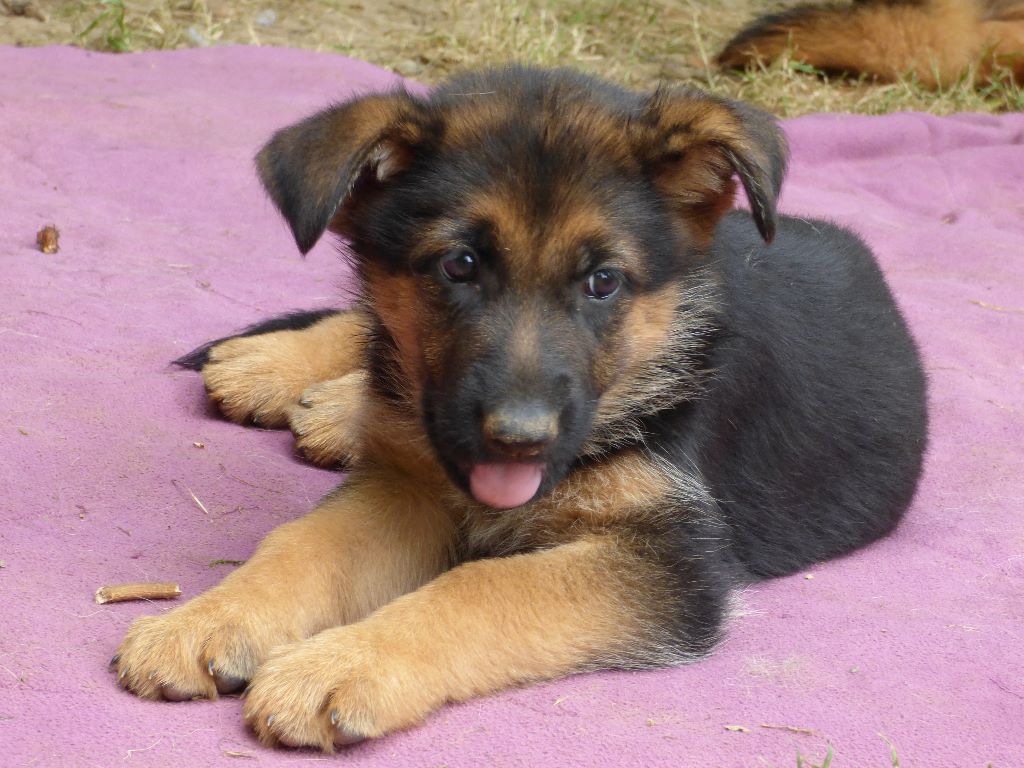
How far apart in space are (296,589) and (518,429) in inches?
29.0

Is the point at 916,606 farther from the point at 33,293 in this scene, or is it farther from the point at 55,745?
the point at 33,293

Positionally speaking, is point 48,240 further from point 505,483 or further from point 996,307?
point 996,307

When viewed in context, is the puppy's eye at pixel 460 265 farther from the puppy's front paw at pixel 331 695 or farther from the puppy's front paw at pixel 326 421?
the puppy's front paw at pixel 326 421

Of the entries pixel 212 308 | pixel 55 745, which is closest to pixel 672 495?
pixel 55 745

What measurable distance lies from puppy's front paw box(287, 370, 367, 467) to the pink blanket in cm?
9

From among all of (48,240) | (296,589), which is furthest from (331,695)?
(48,240)

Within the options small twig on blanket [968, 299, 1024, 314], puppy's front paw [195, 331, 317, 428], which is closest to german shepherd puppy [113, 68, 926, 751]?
puppy's front paw [195, 331, 317, 428]

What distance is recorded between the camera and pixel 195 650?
2.95 m

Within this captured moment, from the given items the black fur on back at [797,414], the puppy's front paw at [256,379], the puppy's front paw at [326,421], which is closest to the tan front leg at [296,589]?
the puppy's front paw at [326,421]

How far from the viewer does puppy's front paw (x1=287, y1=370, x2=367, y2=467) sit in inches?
175

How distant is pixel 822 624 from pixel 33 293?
3316mm

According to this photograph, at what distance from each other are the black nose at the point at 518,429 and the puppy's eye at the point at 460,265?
41 centimetres

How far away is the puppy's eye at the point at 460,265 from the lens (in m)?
3.21

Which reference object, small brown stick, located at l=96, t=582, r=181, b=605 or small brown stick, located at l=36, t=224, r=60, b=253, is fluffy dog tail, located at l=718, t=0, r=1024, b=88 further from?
small brown stick, located at l=96, t=582, r=181, b=605
